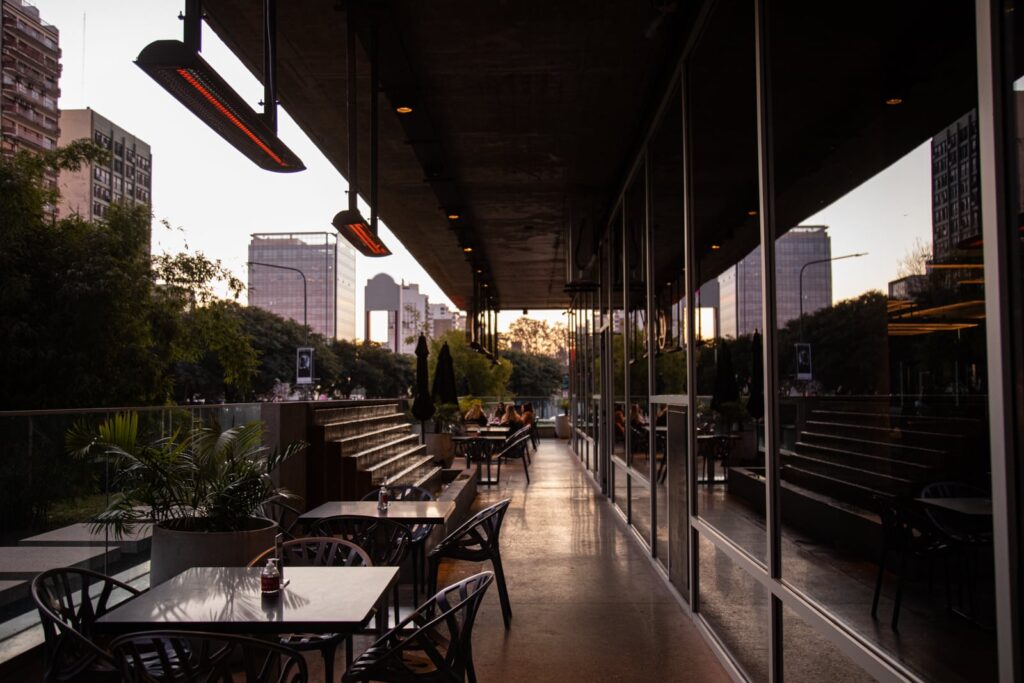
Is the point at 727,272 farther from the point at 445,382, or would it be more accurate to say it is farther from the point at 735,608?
the point at 445,382

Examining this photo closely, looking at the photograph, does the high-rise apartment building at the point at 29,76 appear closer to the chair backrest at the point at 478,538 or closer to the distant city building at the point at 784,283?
the chair backrest at the point at 478,538

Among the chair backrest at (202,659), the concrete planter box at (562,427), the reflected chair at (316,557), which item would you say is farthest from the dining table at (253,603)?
the concrete planter box at (562,427)

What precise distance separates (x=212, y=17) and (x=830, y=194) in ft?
12.8

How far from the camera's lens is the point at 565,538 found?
8039 mm

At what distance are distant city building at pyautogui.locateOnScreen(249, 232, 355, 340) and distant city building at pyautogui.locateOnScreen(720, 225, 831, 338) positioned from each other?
314ft

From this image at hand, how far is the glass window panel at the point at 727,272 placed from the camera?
12.5 feet

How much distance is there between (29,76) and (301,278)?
80.3 m

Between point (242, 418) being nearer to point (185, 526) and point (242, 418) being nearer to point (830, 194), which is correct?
point (185, 526)

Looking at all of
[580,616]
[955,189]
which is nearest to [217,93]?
[955,189]

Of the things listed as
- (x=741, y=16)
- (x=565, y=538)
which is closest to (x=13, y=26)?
(x=565, y=538)

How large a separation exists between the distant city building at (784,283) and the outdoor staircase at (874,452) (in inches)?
16.8

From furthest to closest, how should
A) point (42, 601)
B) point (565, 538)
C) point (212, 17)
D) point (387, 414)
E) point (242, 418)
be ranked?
point (387, 414)
point (565, 538)
point (242, 418)
point (212, 17)
point (42, 601)

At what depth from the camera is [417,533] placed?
18.4 ft

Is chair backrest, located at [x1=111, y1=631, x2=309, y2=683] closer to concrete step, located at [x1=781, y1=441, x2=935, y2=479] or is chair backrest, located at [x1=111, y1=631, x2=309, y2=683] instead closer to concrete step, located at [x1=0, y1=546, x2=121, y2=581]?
concrete step, located at [x1=0, y1=546, x2=121, y2=581]
